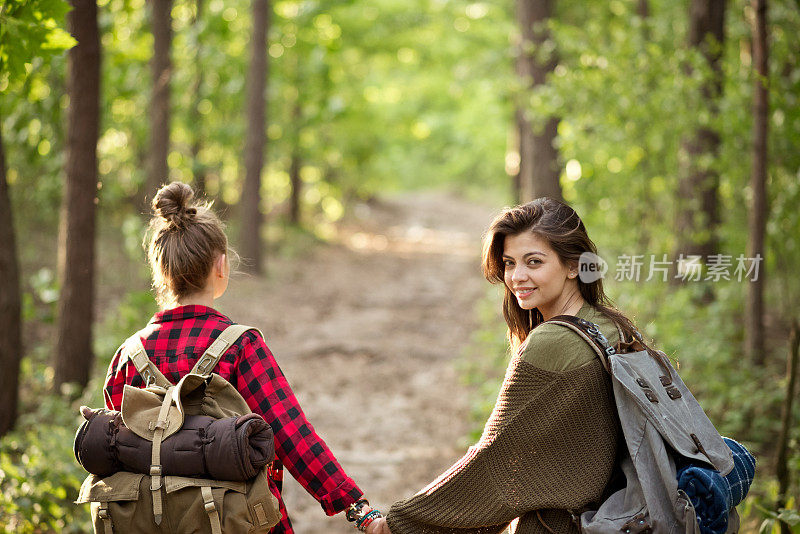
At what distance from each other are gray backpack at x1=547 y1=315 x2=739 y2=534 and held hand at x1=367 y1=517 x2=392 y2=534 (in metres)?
0.74

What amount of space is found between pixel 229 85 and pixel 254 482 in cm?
1299

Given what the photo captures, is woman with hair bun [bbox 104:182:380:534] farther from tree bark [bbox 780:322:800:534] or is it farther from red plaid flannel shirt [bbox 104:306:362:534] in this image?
tree bark [bbox 780:322:800:534]

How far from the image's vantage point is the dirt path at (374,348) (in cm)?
661

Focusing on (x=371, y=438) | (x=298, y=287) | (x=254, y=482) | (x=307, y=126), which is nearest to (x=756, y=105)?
(x=371, y=438)

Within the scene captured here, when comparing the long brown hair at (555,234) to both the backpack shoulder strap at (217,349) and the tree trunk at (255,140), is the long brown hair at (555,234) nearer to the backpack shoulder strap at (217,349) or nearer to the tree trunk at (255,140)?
the backpack shoulder strap at (217,349)

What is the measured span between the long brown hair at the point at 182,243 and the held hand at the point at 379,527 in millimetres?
1094

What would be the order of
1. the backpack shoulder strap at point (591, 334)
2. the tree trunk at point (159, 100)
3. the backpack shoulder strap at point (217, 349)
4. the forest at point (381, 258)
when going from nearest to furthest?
the backpack shoulder strap at point (591, 334)
the backpack shoulder strap at point (217, 349)
the forest at point (381, 258)
the tree trunk at point (159, 100)

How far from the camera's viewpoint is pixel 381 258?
17891 millimetres

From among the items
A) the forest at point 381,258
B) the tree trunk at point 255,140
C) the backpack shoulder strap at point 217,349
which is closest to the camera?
the backpack shoulder strap at point 217,349

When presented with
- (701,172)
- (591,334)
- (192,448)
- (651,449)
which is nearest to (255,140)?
(701,172)

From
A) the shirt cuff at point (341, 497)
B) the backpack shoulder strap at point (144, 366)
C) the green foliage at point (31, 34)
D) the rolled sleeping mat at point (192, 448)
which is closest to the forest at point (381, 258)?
the green foliage at point (31, 34)

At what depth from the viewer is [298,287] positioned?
13.7 metres

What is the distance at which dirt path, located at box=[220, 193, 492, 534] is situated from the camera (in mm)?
6613

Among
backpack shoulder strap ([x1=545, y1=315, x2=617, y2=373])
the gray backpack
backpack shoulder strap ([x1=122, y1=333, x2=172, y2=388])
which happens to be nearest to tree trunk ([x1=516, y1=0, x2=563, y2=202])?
backpack shoulder strap ([x1=545, y1=315, x2=617, y2=373])
